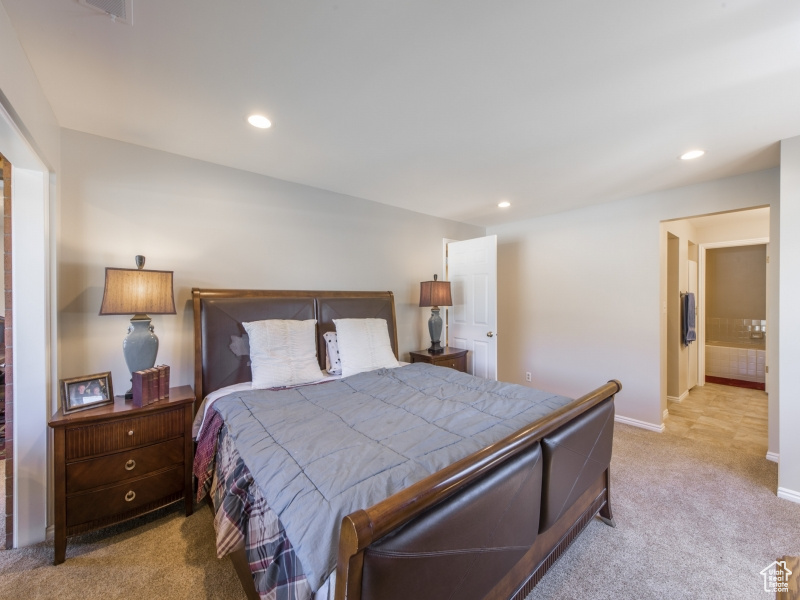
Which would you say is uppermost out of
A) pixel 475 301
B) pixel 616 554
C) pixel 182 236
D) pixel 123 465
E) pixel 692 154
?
pixel 692 154

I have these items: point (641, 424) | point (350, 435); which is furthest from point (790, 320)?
point (350, 435)

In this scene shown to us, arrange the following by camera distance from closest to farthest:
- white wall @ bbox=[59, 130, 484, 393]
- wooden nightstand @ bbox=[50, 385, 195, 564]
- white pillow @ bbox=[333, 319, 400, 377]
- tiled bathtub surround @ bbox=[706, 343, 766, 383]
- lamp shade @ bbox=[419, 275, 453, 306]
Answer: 1. wooden nightstand @ bbox=[50, 385, 195, 564]
2. white wall @ bbox=[59, 130, 484, 393]
3. white pillow @ bbox=[333, 319, 400, 377]
4. lamp shade @ bbox=[419, 275, 453, 306]
5. tiled bathtub surround @ bbox=[706, 343, 766, 383]

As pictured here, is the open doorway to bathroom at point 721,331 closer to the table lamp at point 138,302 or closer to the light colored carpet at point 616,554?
the light colored carpet at point 616,554

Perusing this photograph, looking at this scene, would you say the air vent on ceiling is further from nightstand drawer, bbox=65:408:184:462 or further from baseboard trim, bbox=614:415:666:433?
baseboard trim, bbox=614:415:666:433

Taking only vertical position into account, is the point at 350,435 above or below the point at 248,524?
above

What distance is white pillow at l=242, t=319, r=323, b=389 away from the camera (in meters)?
2.29

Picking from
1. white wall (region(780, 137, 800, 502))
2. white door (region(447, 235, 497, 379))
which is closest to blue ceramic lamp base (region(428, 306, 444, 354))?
white door (region(447, 235, 497, 379))

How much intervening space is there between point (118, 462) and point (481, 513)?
1.97 meters

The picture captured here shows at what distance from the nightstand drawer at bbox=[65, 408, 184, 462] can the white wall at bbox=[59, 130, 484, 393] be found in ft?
1.66

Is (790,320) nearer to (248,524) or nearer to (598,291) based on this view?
(598,291)

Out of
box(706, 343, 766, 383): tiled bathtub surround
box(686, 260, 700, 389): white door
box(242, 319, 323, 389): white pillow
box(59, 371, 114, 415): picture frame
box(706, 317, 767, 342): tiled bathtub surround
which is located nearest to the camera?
box(59, 371, 114, 415): picture frame

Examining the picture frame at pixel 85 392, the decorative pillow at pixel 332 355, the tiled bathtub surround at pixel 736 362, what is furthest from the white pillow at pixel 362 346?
the tiled bathtub surround at pixel 736 362

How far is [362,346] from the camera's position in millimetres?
2777

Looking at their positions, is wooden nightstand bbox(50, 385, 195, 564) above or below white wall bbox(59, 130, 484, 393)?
below
